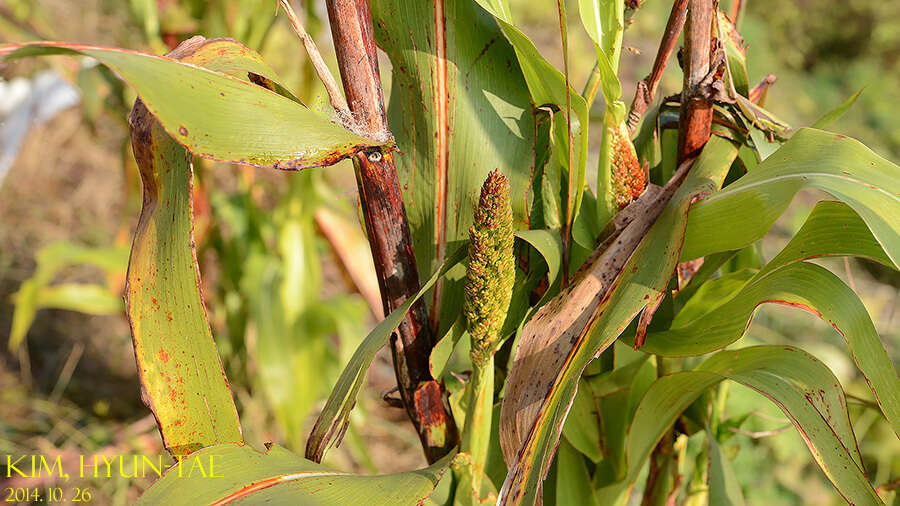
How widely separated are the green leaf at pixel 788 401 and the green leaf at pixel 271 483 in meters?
0.19

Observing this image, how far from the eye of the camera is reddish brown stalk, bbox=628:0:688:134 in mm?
474

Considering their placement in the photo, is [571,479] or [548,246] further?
[571,479]

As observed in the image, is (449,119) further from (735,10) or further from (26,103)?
(26,103)

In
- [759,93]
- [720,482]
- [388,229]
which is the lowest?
[720,482]

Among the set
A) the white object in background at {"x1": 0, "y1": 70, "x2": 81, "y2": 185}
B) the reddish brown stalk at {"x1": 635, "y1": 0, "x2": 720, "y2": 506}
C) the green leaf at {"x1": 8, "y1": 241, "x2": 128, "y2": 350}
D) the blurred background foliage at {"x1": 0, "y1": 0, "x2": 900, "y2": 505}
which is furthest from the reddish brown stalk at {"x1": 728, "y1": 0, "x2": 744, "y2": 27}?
the white object in background at {"x1": 0, "y1": 70, "x2": 81, "y2": 185}

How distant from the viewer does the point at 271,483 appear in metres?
0.43

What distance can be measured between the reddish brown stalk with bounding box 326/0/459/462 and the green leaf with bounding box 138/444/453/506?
0.06 m

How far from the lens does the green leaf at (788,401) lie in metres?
0.42

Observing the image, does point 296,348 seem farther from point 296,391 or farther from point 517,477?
point 517,477

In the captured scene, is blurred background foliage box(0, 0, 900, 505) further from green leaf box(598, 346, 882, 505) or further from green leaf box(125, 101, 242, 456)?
green leaf box(125, 101, 242, 456)

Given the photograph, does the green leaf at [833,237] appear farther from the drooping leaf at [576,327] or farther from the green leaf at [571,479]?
the green leaf at [571,479]

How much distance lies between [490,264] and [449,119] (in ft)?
0.44

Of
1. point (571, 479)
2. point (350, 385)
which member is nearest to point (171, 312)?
point (350, 385)

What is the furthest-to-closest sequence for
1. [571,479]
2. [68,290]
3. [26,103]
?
[26,103], [68,290], [571,479]
